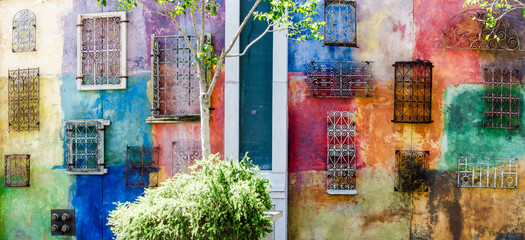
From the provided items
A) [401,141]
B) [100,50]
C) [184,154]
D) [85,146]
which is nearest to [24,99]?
[85,146]

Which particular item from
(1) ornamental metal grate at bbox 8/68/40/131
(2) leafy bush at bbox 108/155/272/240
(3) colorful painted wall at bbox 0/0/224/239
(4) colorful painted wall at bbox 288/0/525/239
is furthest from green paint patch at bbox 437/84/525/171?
(1) ornamental metal grate at bbox 8/68/40/131

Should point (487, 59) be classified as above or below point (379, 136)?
above

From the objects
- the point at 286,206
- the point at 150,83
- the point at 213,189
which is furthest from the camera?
the point at 150,83

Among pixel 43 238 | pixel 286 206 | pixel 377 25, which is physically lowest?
pixel 43 238

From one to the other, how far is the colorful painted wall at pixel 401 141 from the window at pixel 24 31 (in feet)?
18.9

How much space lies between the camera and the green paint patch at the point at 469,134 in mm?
9453

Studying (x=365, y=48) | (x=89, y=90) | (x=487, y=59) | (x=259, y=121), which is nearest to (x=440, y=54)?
(x=487, y=59)

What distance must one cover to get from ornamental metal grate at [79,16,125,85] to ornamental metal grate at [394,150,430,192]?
20.2 feet

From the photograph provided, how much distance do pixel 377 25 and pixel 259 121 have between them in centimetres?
311

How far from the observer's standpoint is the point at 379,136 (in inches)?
375

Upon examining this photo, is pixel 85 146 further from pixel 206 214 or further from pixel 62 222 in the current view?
pixel 206 214

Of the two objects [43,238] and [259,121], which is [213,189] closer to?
[259,121]

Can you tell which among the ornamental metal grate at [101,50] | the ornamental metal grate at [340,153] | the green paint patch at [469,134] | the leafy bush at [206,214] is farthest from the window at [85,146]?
the green paint patch at [469,134]

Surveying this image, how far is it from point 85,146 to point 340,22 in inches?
237
